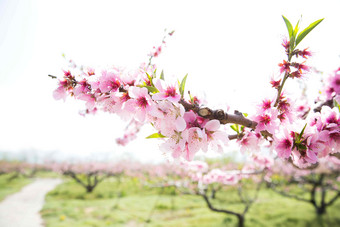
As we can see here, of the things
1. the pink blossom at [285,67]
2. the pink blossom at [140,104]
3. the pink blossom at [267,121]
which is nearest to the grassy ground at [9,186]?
the pink blossom at [140,104]

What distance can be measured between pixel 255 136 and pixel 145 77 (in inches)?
30.0

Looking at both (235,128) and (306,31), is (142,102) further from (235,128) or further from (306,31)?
(306,31)

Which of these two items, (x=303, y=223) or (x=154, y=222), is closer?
(x=303, y=223)

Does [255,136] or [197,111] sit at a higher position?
[197,111]

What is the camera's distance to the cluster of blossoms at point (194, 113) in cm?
80

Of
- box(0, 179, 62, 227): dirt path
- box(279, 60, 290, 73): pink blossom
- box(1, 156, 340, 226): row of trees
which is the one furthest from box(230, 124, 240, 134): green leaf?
box(0, 179, 62, 227): dirt path

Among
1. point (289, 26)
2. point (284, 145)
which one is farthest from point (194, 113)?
point (289, 26)

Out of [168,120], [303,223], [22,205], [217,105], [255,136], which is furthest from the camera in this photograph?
[22,205]

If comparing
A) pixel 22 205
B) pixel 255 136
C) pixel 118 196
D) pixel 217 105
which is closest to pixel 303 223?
pixel 255 136

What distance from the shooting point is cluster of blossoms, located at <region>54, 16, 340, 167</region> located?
798 millimetres

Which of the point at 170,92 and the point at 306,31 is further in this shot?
the point at 306,31

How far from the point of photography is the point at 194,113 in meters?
0.85

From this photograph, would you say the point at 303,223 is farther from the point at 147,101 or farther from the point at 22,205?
the point at 22,205

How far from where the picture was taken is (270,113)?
A: 900 millimetres
